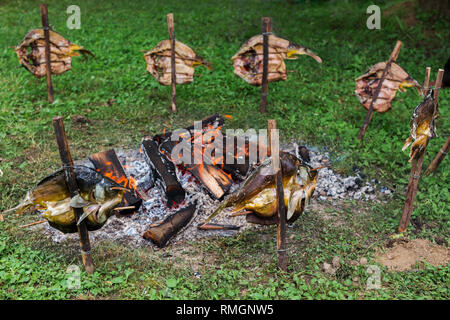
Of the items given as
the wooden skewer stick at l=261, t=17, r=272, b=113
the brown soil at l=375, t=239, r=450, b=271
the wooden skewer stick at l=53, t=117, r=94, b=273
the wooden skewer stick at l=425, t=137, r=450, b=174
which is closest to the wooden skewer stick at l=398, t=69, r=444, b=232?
the brown soil at l=375, t=239, r=450, b=271

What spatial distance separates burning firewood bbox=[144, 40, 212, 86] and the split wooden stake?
3.43m

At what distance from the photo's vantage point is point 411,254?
4680 mm

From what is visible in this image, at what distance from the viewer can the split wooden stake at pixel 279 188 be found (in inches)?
150

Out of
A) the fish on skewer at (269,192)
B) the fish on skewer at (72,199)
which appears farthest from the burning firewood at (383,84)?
the fish on skewer at (72,199)

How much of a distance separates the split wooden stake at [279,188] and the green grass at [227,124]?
202 mm

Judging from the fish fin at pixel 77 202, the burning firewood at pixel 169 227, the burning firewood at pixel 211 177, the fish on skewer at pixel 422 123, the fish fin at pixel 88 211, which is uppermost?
the fish on skewer at pixel 422 123

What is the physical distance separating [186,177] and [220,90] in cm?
296

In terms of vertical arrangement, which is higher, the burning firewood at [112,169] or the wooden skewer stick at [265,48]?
the wooden skewer stick at [265,48]

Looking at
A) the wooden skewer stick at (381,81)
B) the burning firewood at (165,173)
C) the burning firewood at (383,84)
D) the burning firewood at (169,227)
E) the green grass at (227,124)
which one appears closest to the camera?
the green grass at (227,124)

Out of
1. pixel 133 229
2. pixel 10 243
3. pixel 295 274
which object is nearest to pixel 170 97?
pixel 133 229

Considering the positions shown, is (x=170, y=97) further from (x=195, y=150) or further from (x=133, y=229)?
(x=133, y=229)

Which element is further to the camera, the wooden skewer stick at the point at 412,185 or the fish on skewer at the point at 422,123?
the wooden skewer stick at the point at 412,185

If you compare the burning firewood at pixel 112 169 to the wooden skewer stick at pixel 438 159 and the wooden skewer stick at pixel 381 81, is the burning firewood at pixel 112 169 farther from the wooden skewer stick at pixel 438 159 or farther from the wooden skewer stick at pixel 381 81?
the wooden skewer stick at pixel 438 159
